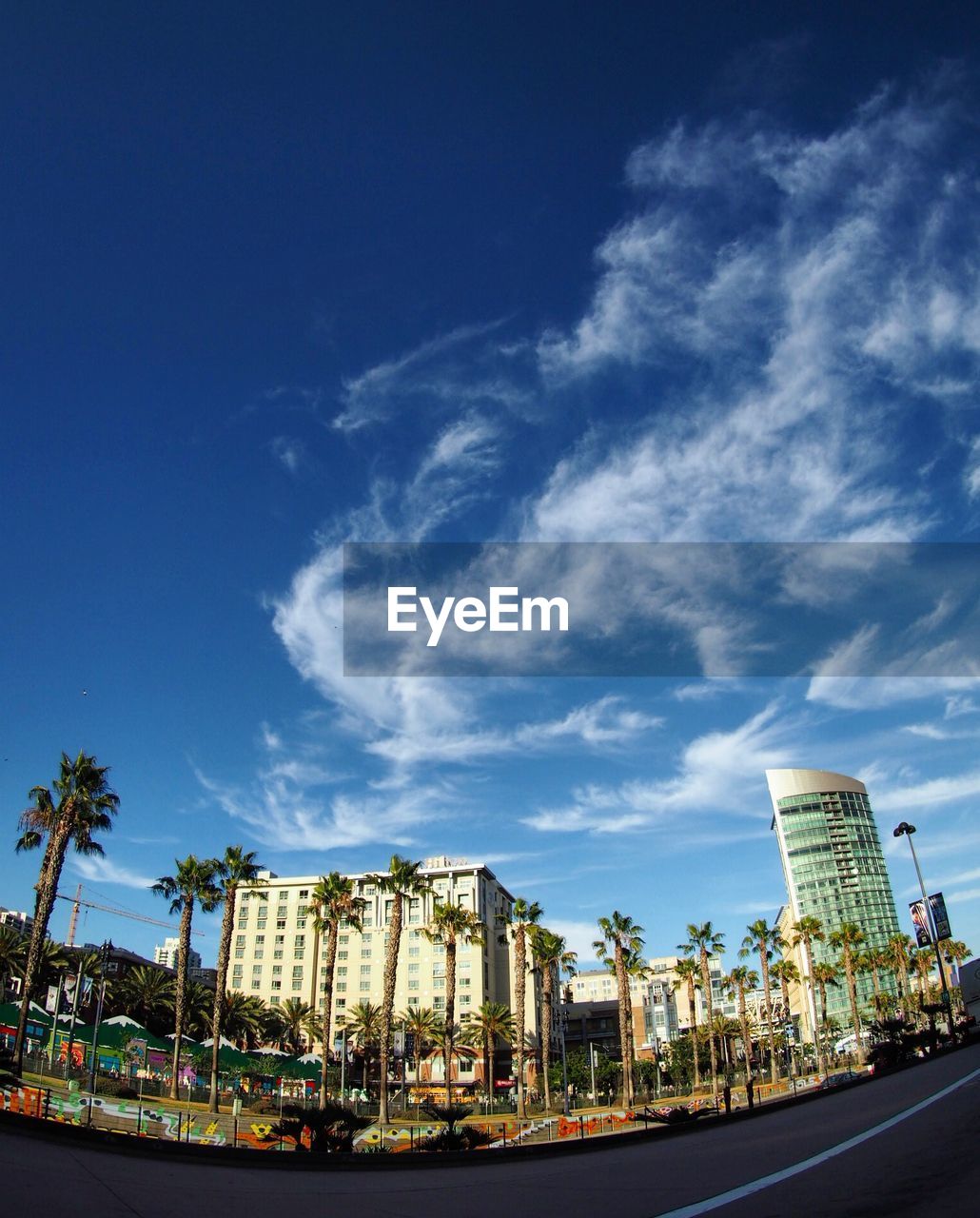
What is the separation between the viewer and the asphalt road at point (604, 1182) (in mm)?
5285

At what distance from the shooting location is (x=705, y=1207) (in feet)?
16.8

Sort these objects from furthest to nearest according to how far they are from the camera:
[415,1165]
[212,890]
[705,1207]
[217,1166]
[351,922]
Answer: [351,922], [212,890], [415,1165], [217,1166], [705,1207]

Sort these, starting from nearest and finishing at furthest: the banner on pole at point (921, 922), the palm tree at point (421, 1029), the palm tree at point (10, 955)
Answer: the banner on pole at point (921, 922) < the palm tree at point (10, 955) < the palm tree at point (421, 1029)

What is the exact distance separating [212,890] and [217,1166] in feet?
148

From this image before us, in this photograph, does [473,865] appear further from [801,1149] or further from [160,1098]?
[801,1149]

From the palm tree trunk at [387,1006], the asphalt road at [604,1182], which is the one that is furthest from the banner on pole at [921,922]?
the asphalt road at [604,1182]

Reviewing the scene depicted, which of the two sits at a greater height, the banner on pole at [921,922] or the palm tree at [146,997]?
the banner on pole at [921,922]

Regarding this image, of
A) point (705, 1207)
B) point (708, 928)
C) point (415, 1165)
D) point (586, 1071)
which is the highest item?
point (708, 928)

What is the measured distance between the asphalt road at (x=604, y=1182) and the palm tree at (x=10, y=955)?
63554 millimetres

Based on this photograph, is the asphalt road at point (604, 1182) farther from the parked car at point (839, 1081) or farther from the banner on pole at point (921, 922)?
the banner on pole at point (921, 922)

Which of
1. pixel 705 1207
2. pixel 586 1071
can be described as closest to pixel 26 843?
pixel 705 1207

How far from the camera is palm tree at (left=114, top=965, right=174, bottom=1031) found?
238 feet

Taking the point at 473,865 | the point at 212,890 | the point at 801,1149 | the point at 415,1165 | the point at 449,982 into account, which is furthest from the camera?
the point at 473,865

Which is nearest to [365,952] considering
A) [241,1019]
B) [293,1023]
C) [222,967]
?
[293,1023]
